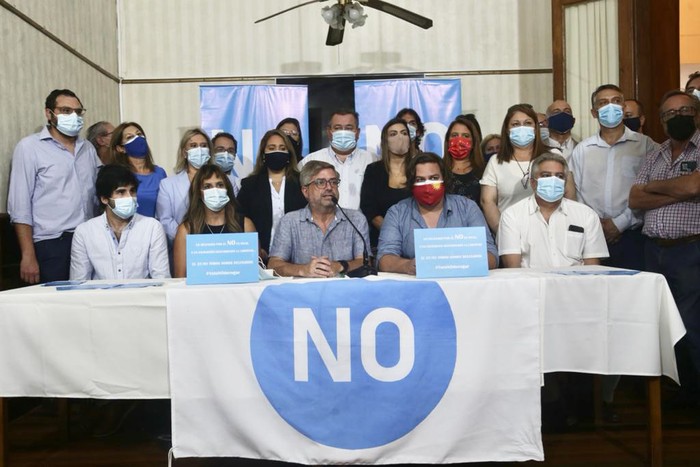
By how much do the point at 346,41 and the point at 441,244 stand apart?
536 cm

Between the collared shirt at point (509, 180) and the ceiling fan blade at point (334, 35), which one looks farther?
the ceiling fan blade at point (334, 35)

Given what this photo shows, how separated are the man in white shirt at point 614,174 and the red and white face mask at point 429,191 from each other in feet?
4.17

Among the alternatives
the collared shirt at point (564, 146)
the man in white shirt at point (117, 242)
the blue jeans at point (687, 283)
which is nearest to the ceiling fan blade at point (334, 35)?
→ the collared shirt at point (564, 146)

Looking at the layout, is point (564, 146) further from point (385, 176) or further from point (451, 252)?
point (451, 252)

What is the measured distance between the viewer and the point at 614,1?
20.6 feet

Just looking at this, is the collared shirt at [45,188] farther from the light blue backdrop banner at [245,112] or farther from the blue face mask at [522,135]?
the light blue backdrop banner at [245,112]

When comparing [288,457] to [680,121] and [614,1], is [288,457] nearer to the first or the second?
[680,121]

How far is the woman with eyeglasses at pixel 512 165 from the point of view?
4129mm

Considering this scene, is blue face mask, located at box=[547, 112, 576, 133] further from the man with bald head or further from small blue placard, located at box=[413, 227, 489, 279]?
small blue placard, located at box=[413, 227, 489, 279]

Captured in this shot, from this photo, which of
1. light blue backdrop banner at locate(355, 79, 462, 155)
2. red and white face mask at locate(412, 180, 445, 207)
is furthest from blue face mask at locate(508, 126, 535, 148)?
light blue backdrop banner at locate(355, 79, 462, 155)

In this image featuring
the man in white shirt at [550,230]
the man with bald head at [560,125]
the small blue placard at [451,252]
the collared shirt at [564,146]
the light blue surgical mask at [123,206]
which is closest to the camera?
the small blue placard at [451,252]

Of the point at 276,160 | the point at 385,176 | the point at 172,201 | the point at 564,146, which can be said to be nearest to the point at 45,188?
the point at 172,201

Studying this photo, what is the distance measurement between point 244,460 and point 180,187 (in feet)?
5.95

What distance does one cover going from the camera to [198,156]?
4.39m
